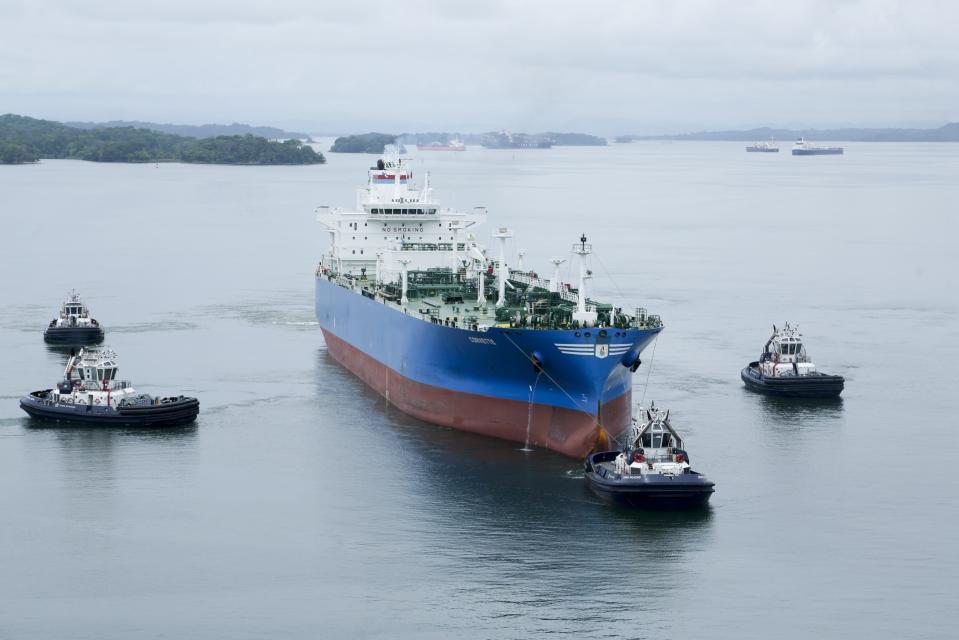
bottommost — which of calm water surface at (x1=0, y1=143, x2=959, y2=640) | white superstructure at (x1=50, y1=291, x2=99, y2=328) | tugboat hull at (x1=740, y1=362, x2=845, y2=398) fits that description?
calm water surface at (x1=0, y1=143, x2=959, y2=640)

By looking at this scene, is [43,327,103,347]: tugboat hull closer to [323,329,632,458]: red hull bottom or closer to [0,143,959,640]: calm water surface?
[0,143,959,640]: calm water surface

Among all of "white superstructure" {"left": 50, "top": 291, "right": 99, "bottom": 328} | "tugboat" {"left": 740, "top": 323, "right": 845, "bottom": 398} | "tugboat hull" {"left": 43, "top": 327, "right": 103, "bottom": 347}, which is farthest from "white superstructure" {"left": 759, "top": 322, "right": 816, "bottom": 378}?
"white superstructure" {"left": 50, "top": 291, "right": 99, "bottom": 328}

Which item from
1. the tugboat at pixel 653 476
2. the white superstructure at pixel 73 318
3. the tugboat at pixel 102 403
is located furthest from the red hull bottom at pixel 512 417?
the white superstructure at pixel 73 318

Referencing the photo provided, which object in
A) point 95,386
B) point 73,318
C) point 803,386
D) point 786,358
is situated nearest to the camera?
point 95,386

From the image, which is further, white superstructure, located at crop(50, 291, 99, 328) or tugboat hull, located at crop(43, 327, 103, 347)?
white superstructure, located at crop(50, 291, 99, 328)

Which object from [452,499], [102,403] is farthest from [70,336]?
[452,499]

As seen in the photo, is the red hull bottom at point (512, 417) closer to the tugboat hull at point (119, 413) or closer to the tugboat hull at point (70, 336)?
the tugboat hull at point (119, 413)

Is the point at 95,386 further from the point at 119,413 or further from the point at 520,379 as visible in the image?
the point at 520,379
